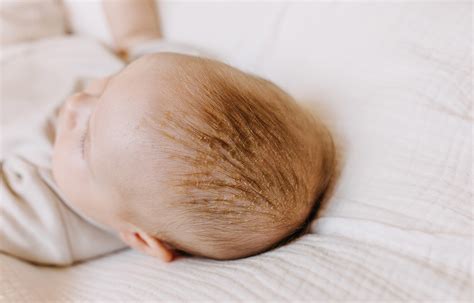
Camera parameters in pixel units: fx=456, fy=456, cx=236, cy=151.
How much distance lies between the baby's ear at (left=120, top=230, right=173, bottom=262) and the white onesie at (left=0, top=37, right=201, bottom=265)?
119mm

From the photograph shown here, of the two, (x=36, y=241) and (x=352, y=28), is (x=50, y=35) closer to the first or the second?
(x=36, y=241)

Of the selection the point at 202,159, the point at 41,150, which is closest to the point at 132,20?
the point at 41,150

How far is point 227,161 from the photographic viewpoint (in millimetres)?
572

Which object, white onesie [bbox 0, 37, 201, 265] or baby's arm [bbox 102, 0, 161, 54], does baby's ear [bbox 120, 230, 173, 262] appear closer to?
white onesie [bbox 0, 37, 201, 265]

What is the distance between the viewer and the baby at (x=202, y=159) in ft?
1.89

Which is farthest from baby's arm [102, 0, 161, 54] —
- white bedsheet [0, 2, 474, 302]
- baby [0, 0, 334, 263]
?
baby [0, 0, 334, 263]

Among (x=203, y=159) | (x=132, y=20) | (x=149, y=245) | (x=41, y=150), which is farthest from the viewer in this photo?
(x=132, y=20)

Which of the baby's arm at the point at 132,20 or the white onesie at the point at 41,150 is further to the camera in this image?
the baby's arm at the point at 132,20

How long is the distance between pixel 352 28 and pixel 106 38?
30.5 inches

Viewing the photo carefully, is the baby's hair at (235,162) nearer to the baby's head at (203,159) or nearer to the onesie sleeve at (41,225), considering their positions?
the baby's head at (203,159)

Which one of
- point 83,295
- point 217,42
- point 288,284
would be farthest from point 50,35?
point 288,284

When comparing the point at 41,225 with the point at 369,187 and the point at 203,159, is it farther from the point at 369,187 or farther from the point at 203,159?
the point at 369,187

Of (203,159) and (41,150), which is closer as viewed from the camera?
(203,159)

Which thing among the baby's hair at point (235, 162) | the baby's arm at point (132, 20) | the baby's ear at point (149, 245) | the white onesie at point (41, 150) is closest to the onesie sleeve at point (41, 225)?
the white onesie at point (41, 150)
